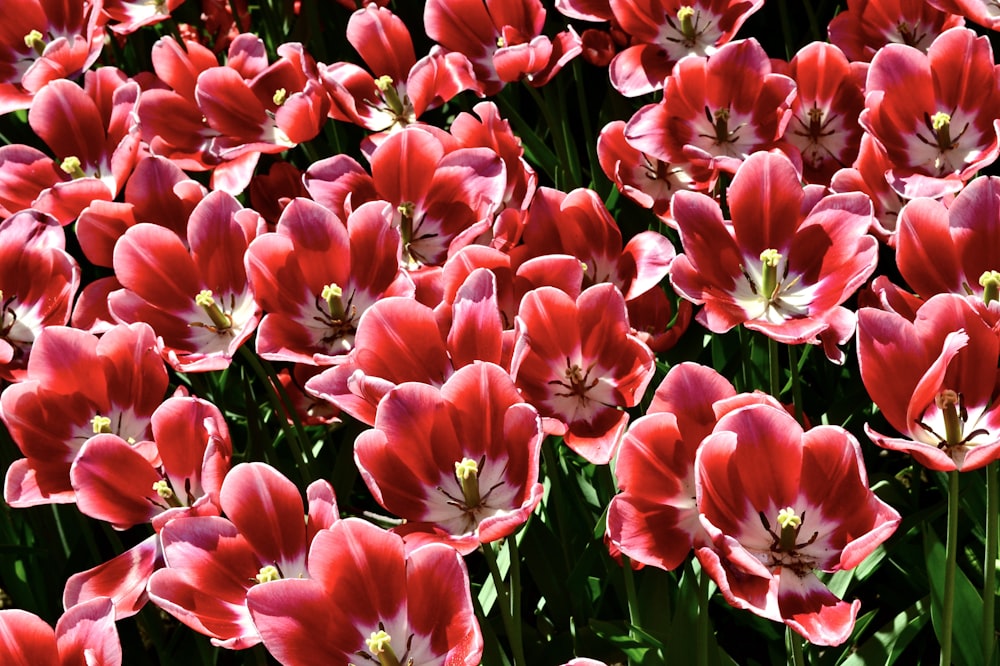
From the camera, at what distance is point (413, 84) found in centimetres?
240

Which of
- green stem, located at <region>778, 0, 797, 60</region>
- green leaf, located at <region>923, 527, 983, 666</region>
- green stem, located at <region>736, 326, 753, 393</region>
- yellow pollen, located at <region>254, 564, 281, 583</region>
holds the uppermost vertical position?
yellow pollen, located at <region>254, 564, 281, 583</region>

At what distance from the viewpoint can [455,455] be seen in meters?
1.53

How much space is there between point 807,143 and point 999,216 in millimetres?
591

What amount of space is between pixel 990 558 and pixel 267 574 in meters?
0.96

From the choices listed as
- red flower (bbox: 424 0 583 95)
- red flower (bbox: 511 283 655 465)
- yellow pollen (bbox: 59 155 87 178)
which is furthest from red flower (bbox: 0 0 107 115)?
red flower (bbox: 511 283 655 465)

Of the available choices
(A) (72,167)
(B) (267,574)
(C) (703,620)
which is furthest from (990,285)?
(A) (72,167)

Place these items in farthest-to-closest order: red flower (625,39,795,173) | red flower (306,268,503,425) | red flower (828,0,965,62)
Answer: red flower (828,0,965,62) < red flower (625,39,795,173) < red flower (306,268,503,425)

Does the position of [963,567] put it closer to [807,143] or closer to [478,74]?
[807,143]

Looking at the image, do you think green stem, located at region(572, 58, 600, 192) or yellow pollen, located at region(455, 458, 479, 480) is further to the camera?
green stem, located at region(572, 58, 600, 192)

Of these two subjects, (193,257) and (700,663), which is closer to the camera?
(700,663)

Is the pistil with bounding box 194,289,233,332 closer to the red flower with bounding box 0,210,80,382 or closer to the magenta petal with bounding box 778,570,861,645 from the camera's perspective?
the red flower with bounding box 0,210,80,382

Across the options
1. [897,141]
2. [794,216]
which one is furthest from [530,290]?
[897,141]

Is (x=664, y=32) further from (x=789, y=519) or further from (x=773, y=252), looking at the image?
(x=789, y=519)

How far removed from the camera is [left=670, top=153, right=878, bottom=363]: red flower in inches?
68.7
